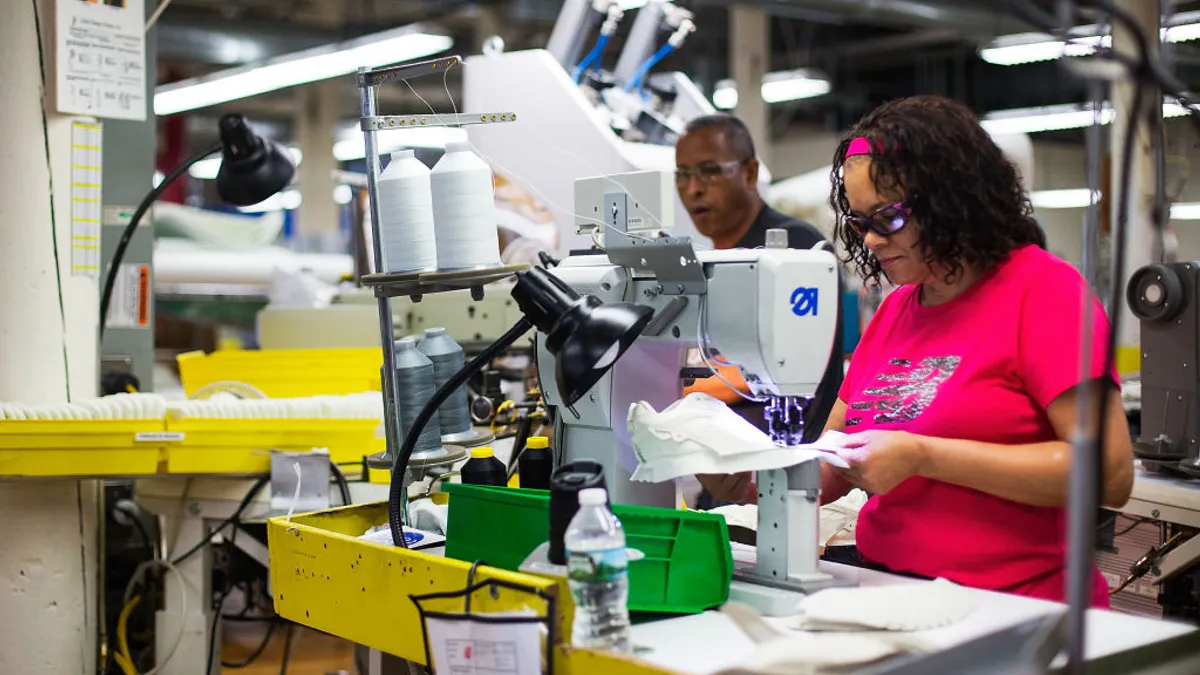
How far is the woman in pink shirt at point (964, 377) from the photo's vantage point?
153 cm

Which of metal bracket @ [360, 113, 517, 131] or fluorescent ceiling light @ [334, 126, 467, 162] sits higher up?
fluorescent ceiling light @ [334, 126, 467, 162]

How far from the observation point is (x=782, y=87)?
33.2 ft

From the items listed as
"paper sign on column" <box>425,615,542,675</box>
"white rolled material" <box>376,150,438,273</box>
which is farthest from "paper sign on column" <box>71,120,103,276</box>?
"paper sign on column" <box>425,615,542,675</box>

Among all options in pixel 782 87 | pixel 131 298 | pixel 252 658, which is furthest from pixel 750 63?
pixel 252 658

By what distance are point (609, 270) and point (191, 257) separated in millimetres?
5779

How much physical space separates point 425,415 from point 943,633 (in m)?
0.70

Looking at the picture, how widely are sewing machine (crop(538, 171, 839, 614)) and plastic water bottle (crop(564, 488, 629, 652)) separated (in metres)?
0.24

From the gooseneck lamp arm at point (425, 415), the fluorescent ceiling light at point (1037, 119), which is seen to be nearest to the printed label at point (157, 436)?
the gooseneck lamp arm at point (425, 415)

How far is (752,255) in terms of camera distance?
1.51 meters

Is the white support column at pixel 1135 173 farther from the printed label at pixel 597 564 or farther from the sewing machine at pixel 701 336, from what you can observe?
the printed label at pixel 597 564

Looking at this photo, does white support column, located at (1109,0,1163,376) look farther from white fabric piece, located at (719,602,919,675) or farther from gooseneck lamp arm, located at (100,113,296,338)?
gooseneck lamp arm, located at (100,113,296,338)

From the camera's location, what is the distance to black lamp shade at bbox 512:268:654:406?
139 cm

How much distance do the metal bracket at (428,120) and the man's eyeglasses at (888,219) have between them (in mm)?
526

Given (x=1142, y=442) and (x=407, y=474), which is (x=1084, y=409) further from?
(x=1142, y=442)
